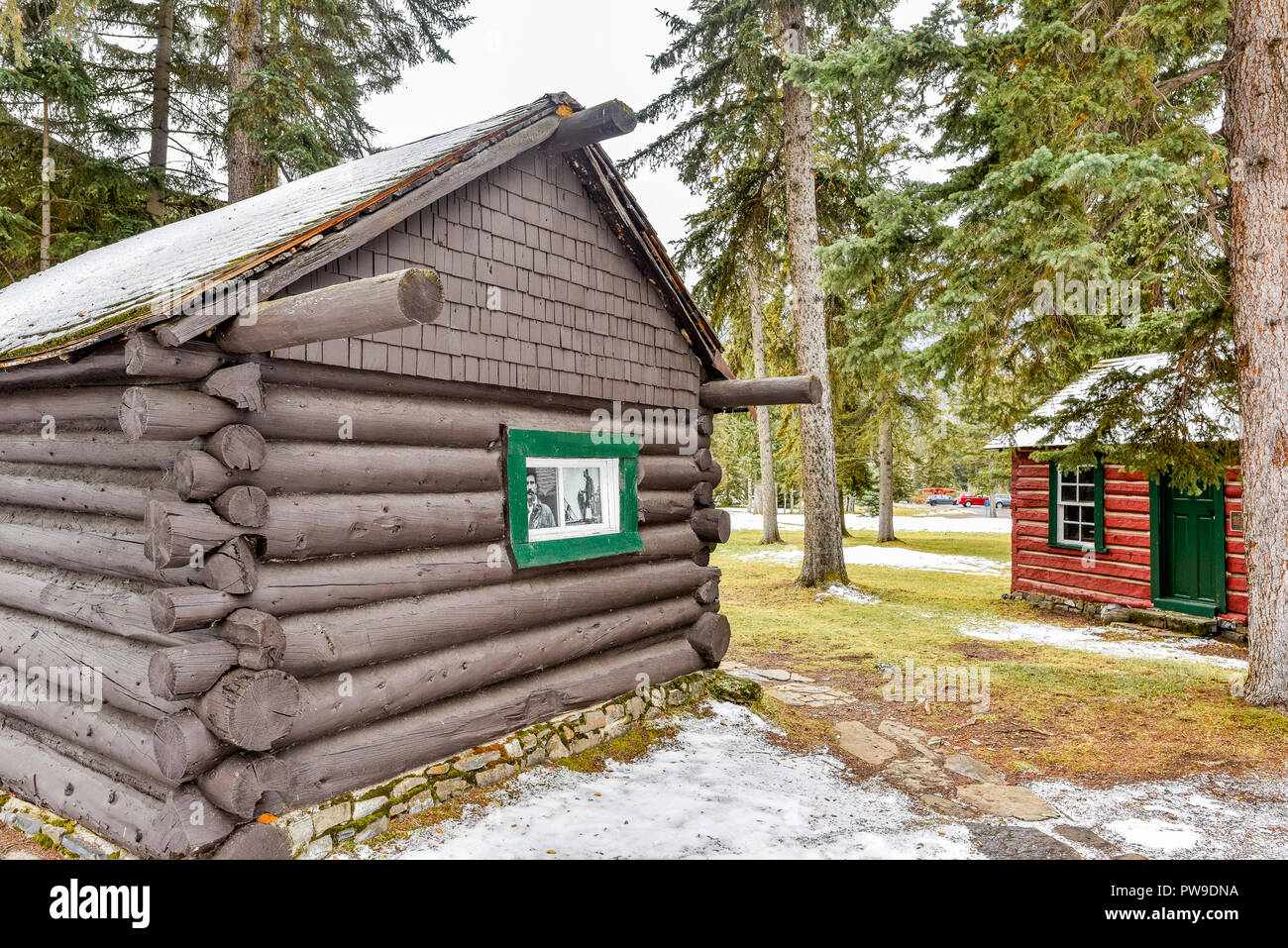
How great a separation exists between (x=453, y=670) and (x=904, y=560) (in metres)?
18.0

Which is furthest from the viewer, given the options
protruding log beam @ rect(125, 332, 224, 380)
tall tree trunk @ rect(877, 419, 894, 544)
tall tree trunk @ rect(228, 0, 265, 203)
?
tall tree trunk @ rect(877, 419, 894, 544)

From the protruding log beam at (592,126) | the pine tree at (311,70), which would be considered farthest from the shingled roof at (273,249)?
the pine tree at (311,70)

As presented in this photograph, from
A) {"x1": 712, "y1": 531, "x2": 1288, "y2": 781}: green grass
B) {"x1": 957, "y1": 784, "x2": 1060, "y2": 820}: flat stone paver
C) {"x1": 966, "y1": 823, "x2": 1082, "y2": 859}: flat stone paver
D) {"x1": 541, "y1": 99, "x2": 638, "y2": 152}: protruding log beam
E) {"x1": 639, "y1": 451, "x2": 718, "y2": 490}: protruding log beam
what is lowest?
{"x1": 712, "y1": 531, "x2": 1288, "y2": 781}: green grass

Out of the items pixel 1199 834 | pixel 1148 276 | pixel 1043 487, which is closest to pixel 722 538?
pixel 1199 834

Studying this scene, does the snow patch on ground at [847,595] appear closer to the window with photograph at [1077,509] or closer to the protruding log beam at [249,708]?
the window with photograph at [1077,509]

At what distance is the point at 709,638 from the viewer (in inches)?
321

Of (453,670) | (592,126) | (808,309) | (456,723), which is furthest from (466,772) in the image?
(808,309)

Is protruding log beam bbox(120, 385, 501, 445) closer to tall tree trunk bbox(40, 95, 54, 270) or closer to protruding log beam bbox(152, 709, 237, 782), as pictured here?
protruding log beam bbox(152, 709, 237, 782)

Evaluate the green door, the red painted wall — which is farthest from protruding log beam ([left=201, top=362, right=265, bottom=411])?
the red painted wall

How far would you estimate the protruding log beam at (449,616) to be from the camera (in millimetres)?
4582

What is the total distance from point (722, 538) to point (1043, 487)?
9785mm

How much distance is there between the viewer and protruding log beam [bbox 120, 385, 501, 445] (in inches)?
157

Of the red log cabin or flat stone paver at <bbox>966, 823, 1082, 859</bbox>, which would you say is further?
the red log cabin

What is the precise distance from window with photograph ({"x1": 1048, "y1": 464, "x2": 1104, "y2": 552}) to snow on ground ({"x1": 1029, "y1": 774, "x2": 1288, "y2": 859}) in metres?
8.51
